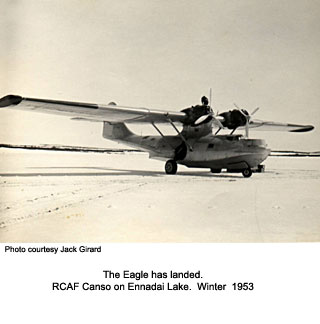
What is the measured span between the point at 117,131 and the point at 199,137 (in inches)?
182

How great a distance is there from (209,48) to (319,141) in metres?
4.68

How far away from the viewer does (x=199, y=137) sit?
14320 millimetres

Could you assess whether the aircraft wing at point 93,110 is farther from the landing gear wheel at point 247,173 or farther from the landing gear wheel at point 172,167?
the landing gear wheel at point 247,173

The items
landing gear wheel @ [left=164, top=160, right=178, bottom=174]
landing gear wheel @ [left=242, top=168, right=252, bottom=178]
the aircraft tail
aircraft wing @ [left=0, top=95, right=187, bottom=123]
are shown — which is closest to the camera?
aircraft wing @ [left=0, top=95, right=187, bottom=123]

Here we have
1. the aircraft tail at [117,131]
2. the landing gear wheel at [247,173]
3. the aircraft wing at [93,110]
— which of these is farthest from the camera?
the aircraft tail at [117,131]

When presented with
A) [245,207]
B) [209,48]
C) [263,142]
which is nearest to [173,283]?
[245,207]

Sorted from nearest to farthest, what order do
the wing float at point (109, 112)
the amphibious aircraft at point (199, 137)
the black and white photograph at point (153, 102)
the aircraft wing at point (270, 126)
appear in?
the black and white photograph at point (153, 102) < the wing float at point (109, 112) < the amphibious aircraft at point (199, 137) < the aircraft wing at point (270, 126)

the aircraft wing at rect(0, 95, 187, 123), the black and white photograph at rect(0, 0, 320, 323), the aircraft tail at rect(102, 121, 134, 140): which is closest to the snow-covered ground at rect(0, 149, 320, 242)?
the black and white photograph at rect(0, 0, 320, 323)

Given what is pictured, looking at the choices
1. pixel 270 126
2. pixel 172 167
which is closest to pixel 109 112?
pixel 172 167

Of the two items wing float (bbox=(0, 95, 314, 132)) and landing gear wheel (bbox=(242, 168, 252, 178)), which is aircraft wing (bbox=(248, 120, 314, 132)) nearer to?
wing float (bbox=(0, 95, 314, 132))

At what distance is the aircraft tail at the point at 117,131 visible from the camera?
17078 millimetres

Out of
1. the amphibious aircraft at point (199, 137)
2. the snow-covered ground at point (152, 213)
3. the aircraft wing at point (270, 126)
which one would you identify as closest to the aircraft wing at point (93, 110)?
the amphibious aircraft at point (199, 137)

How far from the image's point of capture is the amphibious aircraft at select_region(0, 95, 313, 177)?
40.4 feet

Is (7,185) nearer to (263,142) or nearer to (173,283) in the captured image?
(173,283)
